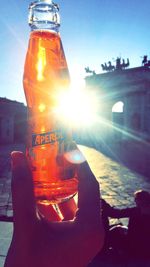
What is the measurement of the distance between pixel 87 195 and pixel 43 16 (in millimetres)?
1056

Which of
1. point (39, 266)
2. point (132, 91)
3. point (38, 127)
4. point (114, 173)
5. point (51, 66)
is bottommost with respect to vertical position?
point (114, 173)

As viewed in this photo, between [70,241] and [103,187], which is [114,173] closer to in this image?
[103,187]

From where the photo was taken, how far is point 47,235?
3.04ft

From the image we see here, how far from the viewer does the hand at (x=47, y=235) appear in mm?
907

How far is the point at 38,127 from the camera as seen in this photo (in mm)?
1408

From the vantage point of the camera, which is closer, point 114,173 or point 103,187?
point 103,187

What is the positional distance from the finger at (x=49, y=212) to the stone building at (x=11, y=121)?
32.5 metres

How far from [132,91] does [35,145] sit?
39465 millimetres

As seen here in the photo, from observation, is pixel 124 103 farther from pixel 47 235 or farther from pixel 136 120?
pixel 47 235

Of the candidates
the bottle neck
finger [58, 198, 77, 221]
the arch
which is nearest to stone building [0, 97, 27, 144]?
the arch

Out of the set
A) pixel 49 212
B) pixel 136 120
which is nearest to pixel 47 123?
pixel 49 212

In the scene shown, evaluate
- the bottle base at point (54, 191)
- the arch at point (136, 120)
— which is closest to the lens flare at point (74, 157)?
the bottle base at point (54, 191)

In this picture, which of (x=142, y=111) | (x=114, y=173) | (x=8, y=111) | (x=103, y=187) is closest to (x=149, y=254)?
(x=103, y=187)

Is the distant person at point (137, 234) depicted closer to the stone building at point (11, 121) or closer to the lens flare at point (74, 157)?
the lens flare at point (74, 157)
